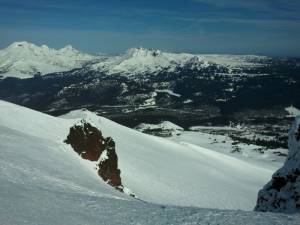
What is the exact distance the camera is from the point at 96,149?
6594 centimetres

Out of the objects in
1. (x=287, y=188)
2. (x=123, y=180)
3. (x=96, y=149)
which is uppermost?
(x=96, y=149)

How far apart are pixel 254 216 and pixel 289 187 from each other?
6.95 m

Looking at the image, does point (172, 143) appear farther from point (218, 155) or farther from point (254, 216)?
point (254, 216)

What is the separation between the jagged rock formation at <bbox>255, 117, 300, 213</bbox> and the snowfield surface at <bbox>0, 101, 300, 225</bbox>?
5233 millimetres

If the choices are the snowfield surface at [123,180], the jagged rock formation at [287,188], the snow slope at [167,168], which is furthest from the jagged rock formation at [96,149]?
the jagged rock formation at [287,188]

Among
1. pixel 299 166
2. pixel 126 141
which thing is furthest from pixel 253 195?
pixel 299 166

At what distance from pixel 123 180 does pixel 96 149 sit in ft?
23.7

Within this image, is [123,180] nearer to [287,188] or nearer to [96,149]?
[96,149]

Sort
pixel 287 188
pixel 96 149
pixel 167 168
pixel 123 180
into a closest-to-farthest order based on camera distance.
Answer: pixel 287 188 → pixel 96 149 → pixel 123 180 → pixel 167 168

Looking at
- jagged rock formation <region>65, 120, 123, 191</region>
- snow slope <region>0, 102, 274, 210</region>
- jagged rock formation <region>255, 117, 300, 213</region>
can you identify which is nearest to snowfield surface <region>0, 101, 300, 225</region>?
snow slope <region>0, 102, 274, 210</region>

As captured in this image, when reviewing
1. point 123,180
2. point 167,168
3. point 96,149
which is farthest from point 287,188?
point 167,168

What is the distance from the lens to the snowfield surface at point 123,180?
23.3m

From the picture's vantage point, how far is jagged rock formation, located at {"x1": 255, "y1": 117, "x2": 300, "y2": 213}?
28.0m

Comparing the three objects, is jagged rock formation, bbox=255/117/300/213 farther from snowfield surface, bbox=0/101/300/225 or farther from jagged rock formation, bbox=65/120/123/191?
jagged rock formation, bbox=65/120/123/191
